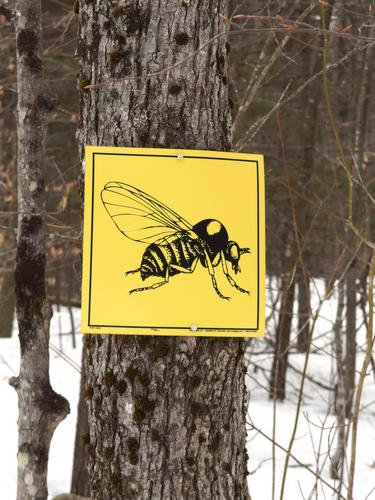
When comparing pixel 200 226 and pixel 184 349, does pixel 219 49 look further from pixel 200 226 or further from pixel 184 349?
pixel 184 349

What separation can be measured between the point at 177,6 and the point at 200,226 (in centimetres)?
50

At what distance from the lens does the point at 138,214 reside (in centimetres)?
151

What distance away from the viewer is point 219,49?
5.29 ft

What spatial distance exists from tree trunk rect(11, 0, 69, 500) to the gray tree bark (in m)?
1.08

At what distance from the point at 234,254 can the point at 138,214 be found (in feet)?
0.78

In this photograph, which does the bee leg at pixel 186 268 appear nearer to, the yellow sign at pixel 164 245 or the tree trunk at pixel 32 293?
the yellow sign at pixel 164 245

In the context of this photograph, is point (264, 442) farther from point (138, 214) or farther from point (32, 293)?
point (138, 214)

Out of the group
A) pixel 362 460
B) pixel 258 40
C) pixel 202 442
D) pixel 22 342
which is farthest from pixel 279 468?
pixel 202 442

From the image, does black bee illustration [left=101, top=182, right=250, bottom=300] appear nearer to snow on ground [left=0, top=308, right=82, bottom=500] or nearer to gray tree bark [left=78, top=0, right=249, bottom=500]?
gray tree bark [left=78, top=0, right=249, bottom=500]

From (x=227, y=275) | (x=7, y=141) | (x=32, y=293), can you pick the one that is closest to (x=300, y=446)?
(x=7, y=141)

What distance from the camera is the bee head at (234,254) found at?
1.54 m

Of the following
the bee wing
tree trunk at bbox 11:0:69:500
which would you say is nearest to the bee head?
the bee wing

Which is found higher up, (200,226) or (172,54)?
(172,54)

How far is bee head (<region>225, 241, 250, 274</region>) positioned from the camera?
60.8 inches
